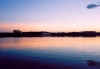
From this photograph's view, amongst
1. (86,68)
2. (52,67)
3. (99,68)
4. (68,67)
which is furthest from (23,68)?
(99,68)

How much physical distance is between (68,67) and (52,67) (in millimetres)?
1932

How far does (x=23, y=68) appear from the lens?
19656 millimetres

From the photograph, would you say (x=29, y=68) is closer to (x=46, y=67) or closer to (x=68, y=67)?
(x=46, y=67)

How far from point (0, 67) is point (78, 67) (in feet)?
30.6

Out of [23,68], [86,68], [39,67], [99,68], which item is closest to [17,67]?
[23,68]

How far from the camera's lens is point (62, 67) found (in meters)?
20.1

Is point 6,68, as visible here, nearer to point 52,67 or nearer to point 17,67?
point 17,67

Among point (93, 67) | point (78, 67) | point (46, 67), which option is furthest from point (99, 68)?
point (46, 67)

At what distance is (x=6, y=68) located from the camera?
774 inches

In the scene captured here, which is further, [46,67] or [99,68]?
[46,67]

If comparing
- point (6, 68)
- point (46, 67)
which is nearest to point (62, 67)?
point (46, 67)

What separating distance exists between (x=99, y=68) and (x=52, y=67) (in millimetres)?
5477

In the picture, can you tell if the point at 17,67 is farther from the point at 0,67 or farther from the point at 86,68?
the point at 86,68

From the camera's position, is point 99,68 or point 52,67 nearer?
point 99,68
